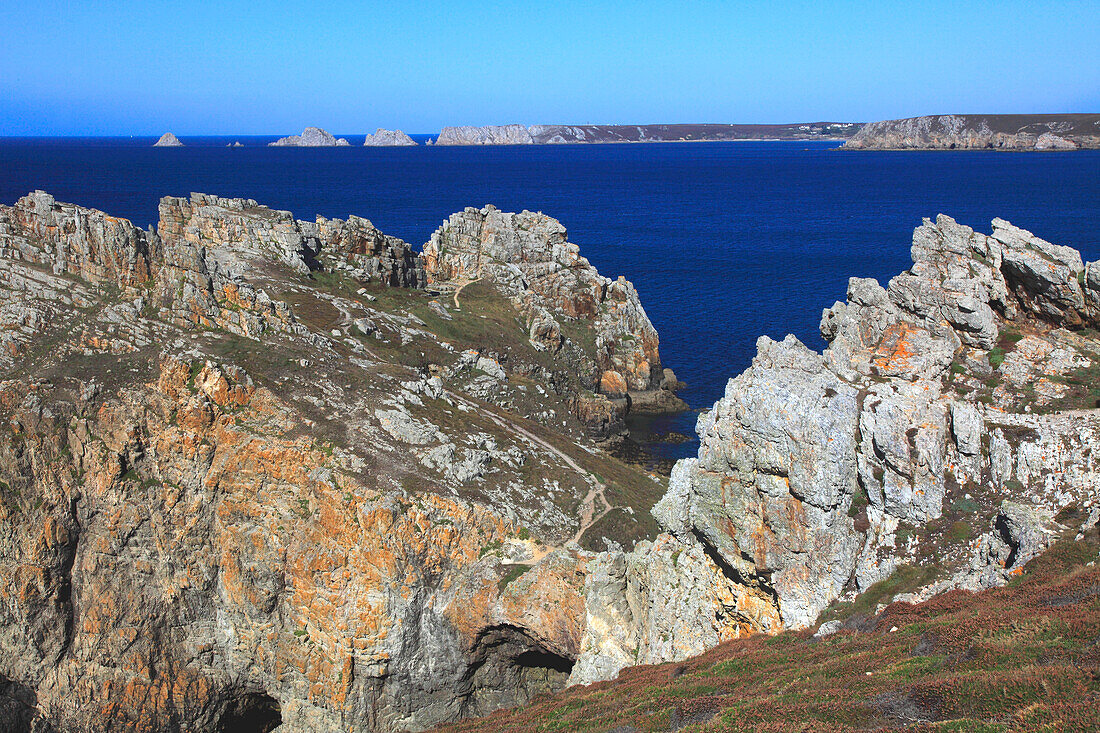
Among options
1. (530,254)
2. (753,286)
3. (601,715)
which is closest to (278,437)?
A: (601,715)

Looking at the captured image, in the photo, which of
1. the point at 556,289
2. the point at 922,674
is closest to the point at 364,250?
the point at 556,289

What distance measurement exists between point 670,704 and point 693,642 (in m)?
7.15

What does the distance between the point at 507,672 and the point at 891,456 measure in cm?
2200

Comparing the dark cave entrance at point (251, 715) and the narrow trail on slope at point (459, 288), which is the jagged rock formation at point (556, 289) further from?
the dark cave entrance at point (251, 715)

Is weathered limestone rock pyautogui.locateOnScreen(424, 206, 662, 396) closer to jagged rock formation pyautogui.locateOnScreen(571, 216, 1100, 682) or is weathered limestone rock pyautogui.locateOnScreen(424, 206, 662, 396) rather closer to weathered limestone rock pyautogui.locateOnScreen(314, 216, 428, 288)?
weathered limestone rock pyautogui.locateOnScreen(314, 216, 428, 288)

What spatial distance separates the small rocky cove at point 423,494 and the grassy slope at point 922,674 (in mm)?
2211

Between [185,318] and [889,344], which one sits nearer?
[889,344]

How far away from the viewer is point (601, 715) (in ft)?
86.5

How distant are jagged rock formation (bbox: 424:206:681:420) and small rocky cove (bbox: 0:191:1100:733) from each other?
2647 cm

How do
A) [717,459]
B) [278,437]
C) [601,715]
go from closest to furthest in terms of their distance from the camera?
[601,715] → [717,459] → [278,437]

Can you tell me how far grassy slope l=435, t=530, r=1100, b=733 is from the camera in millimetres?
15773

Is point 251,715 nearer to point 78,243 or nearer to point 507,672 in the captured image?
point 507,672

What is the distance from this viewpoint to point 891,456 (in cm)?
2694

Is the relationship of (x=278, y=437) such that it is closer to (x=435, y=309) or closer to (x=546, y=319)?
(x=435, y=309)
